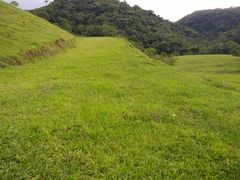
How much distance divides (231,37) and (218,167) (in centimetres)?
13373

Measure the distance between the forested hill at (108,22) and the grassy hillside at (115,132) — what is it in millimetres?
78087

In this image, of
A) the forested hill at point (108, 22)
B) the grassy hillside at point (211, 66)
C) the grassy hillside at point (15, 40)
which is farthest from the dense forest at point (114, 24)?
the grassy hillside at point (15, 40)

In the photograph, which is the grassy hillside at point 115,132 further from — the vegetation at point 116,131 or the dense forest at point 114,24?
the dense forest at point 114,24

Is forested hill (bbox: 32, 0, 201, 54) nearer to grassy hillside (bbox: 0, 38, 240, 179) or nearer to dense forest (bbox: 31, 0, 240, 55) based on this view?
dense forest (bbox: 31, 0, 240, 55)

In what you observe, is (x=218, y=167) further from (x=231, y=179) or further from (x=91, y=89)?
(x=91, y=89)

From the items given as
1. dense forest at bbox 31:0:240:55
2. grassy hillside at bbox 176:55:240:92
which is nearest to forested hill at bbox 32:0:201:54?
dense forest at bbox 31:0:240:55

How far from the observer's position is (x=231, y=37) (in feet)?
435

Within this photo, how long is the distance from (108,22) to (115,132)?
100m

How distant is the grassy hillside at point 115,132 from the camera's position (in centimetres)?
870

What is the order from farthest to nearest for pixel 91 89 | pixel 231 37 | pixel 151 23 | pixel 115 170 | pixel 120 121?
1. pixel 231 37
2. pixel 151 23
3. pixel 91 89
4. pixel 120 121
5. pixel 115 170

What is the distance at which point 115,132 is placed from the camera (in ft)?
35.9

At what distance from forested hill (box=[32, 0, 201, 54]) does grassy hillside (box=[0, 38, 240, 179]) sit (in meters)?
78.1

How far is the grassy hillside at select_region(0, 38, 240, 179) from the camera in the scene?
8703 mm

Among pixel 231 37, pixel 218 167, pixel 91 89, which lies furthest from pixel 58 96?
pixel 231 37
